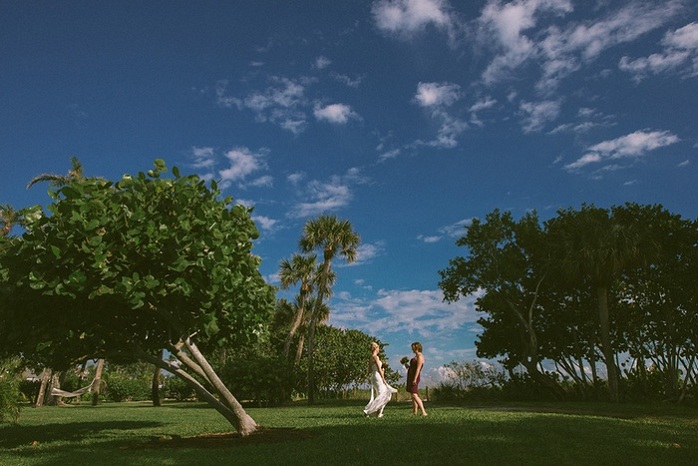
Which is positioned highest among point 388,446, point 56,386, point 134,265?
point 134,265

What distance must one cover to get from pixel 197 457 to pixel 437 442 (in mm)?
4493

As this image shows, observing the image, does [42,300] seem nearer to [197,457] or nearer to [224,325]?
[224,325]

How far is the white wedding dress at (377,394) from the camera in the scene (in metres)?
15.9

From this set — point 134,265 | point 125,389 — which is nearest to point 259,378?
point 134,265

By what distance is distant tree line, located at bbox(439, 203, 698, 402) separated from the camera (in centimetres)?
2855

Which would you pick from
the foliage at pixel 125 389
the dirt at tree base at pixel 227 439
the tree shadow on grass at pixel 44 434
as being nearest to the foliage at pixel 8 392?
the tree shadow on grass at pixel 44 434

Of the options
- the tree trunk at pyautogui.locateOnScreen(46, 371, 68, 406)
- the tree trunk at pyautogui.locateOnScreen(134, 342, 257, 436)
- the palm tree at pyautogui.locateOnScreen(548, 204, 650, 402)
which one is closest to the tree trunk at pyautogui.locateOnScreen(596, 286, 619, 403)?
the palm tree at pyautogui.locateOnScreen(548, 204, 650, 402)

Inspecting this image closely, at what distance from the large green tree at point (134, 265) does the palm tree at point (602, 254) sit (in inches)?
852

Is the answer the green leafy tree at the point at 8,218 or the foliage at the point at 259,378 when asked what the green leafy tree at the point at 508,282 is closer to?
the foliage at the point at 259,378

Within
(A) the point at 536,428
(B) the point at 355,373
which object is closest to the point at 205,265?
(A) the point at 536,428

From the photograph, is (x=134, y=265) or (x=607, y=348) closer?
(x=134, y=265)

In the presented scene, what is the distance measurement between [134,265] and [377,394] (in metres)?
8.54

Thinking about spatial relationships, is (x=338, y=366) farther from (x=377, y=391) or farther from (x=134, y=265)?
(x=134, y=265)

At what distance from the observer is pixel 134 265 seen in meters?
10.9
